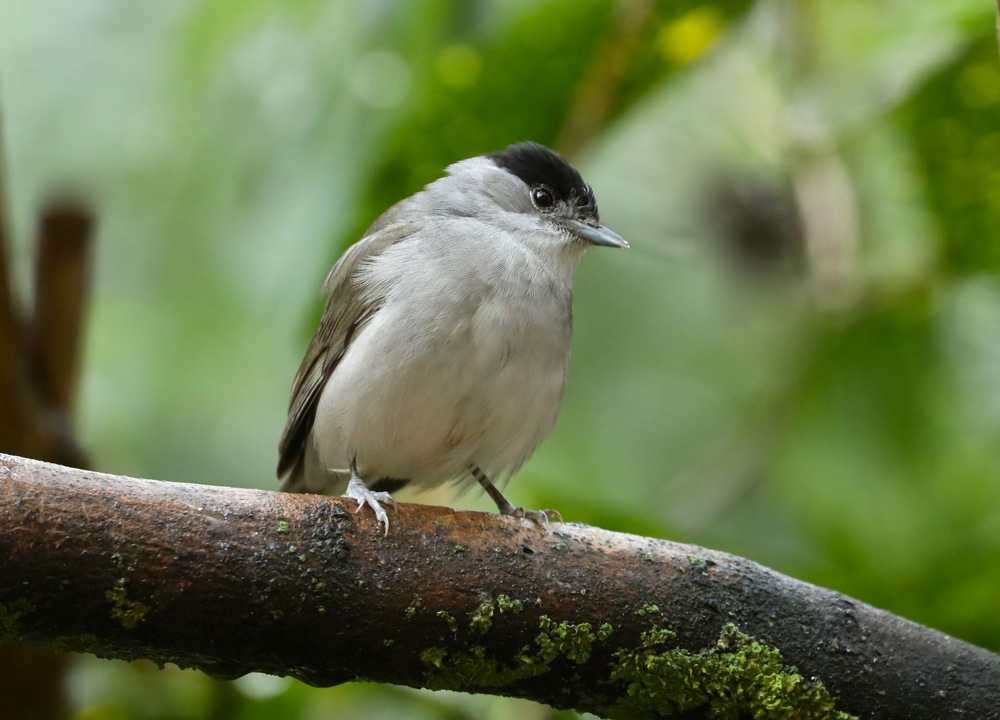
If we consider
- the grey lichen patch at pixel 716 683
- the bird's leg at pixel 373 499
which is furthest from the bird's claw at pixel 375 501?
the grey lichen patch at pixel 716 683

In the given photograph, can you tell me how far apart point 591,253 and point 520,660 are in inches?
104

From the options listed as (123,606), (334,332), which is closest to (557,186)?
(334,332)

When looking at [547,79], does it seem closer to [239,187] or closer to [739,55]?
[239,187]

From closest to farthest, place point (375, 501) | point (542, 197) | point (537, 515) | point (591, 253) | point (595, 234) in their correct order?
point (375, 501)
point (537, 515)
point (595, 234)
point (542, 197)
point (591, 253)

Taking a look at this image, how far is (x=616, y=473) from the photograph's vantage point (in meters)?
4.05

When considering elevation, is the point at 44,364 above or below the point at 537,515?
below

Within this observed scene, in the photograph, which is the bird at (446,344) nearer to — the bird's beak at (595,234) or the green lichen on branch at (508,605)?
the bird's beak at (595,234)

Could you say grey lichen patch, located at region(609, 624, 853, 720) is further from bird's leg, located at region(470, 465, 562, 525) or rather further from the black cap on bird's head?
the black cap on bird's head

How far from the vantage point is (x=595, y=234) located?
3.57 m

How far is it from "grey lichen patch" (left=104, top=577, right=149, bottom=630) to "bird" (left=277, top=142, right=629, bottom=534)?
60cm

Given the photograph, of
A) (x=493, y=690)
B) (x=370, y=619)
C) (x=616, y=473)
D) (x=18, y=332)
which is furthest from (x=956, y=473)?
(x=18, y=332)

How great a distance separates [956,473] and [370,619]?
262cm

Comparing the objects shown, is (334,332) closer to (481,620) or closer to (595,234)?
(595,234)

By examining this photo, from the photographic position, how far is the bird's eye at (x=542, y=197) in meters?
3.70
